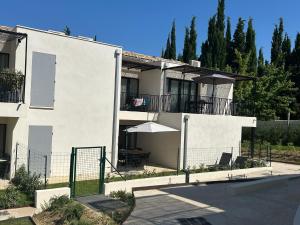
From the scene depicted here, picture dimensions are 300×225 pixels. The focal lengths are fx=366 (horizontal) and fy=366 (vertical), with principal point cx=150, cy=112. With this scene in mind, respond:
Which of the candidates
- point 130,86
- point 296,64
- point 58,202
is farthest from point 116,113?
point 296,64

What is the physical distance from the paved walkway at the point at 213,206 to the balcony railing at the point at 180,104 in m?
6.68

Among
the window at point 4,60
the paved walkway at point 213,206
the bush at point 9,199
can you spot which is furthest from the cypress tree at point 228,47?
the bush at point 9,199

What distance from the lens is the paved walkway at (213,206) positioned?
384 inches

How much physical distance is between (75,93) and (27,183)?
511 cm

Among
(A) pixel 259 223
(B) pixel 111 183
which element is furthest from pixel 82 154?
(A) pixel 259 223

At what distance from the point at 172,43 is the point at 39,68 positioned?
35.2m

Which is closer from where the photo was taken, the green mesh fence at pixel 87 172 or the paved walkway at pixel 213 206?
the paved walkway at pixel 213 206

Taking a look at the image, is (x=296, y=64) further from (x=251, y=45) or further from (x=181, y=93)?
(x=181, y=93)

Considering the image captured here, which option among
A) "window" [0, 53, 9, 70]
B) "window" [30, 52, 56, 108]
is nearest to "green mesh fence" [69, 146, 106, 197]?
"window" [30, 52, 56, 108]

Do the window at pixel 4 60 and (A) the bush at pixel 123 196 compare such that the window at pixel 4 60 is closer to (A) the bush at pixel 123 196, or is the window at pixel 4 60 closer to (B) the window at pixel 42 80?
(B) the window at pixel 42 80

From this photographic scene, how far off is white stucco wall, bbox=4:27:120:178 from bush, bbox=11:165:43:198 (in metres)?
1.57

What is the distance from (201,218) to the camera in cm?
984

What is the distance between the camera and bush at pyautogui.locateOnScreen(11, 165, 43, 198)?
12422mm

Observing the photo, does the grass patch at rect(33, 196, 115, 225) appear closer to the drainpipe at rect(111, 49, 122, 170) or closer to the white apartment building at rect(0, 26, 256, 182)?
the white apartment building at rect(0, 26, 256, 182)
